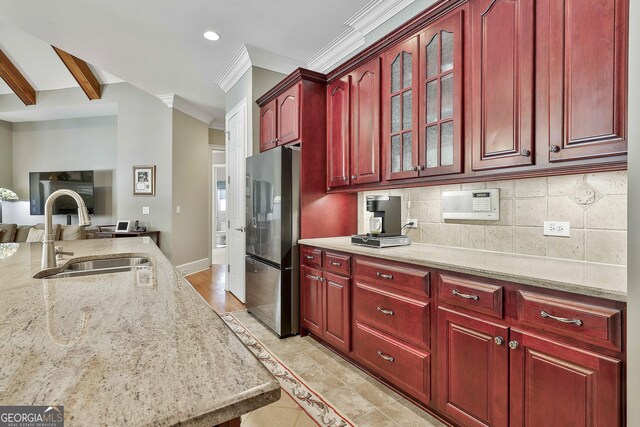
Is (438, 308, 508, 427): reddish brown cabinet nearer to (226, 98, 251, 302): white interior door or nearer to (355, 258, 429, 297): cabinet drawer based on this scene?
(355, 258, 429, 297): cabinet drawer

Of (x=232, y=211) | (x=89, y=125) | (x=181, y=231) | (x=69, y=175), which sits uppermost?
(x=89, y=125)

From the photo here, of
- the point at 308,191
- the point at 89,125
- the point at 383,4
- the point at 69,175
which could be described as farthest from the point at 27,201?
the point at 383,4

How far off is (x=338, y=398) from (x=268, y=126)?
2598 mm

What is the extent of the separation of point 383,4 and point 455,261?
219cm

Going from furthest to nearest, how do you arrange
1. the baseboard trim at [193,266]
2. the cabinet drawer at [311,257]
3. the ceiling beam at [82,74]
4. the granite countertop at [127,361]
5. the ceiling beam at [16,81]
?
the baseboard trim at [193,266] < the ceiling beam at [16,81] < the ceiling beam at [82,74] < the cabinet drawer at [311,257] < the granite countertop at [127,361]

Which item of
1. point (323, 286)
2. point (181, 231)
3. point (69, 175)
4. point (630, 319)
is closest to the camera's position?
point (630, 319)

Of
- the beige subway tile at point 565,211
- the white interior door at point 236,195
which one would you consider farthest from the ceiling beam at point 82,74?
the beige subway tile at point 565,211

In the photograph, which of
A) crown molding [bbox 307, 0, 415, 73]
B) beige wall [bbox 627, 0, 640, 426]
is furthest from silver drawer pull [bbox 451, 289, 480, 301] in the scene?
crown molding [bbox 307, 0, 415, 73]

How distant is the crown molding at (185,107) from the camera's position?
5.08m

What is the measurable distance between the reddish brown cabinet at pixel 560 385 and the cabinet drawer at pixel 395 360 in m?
0.45

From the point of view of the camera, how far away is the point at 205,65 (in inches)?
154

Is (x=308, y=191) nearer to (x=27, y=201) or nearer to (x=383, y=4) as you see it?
(x=383, y=4)

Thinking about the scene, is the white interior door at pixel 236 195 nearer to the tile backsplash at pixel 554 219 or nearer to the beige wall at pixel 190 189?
the beige wall at pixel 190 189

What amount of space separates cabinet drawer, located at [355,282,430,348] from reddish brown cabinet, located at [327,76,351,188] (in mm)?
1009
